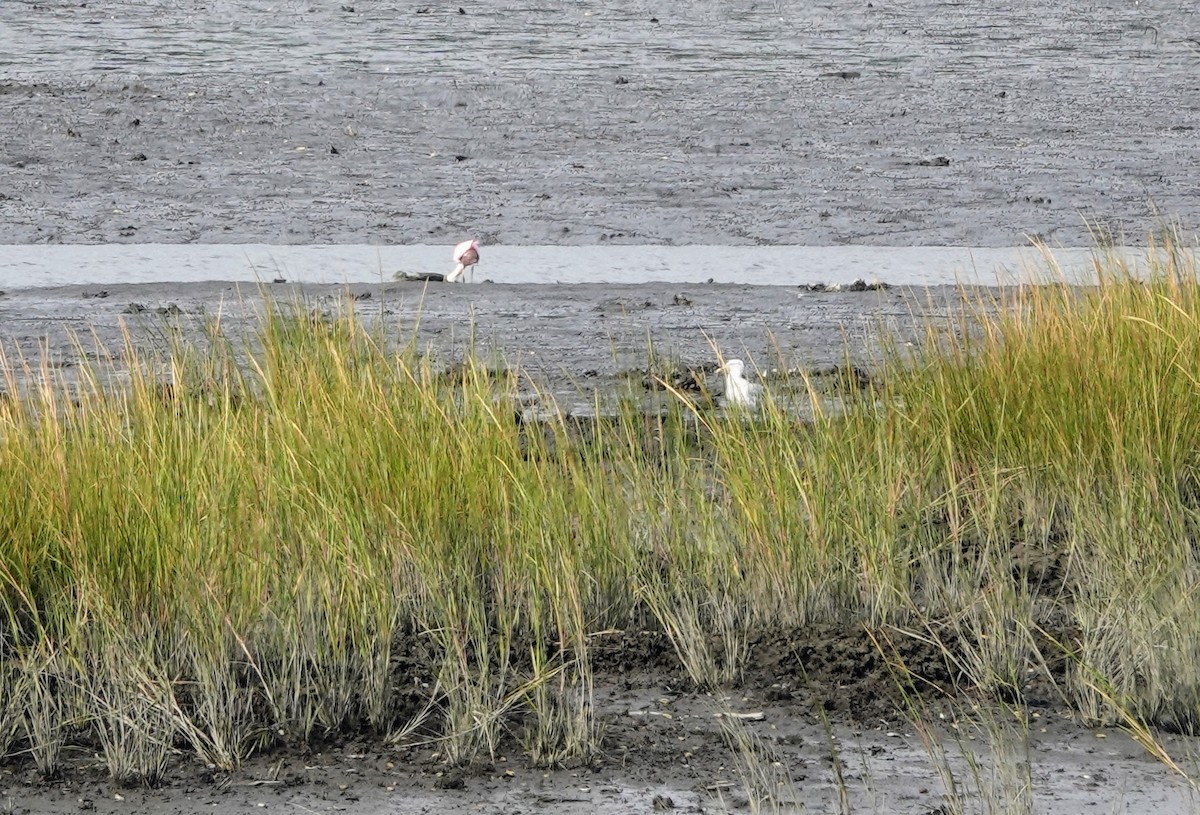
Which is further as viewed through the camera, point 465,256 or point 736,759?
point 465,256

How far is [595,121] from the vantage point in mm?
11070

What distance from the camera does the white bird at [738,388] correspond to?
15.7 ft

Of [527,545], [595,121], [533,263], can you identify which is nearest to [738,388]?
[527,545]

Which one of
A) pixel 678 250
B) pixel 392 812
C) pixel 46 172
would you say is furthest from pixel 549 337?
pixel 46 172

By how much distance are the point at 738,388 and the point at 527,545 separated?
143 centimetres

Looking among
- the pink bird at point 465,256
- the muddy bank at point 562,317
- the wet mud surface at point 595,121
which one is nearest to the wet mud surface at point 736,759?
the muddy bank at point 562,317

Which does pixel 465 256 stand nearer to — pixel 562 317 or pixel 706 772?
pixel 562 317

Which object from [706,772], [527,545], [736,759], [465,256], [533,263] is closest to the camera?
[736,759]

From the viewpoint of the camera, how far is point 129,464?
3629 mm

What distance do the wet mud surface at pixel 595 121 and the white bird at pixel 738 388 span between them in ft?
10.7

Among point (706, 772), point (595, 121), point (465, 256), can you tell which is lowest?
point (706, 772)

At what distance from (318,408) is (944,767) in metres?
1.84

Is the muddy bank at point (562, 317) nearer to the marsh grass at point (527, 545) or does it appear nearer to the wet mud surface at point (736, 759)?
the marsh grass at point (527, 545)

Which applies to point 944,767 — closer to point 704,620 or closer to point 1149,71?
point 704,620
